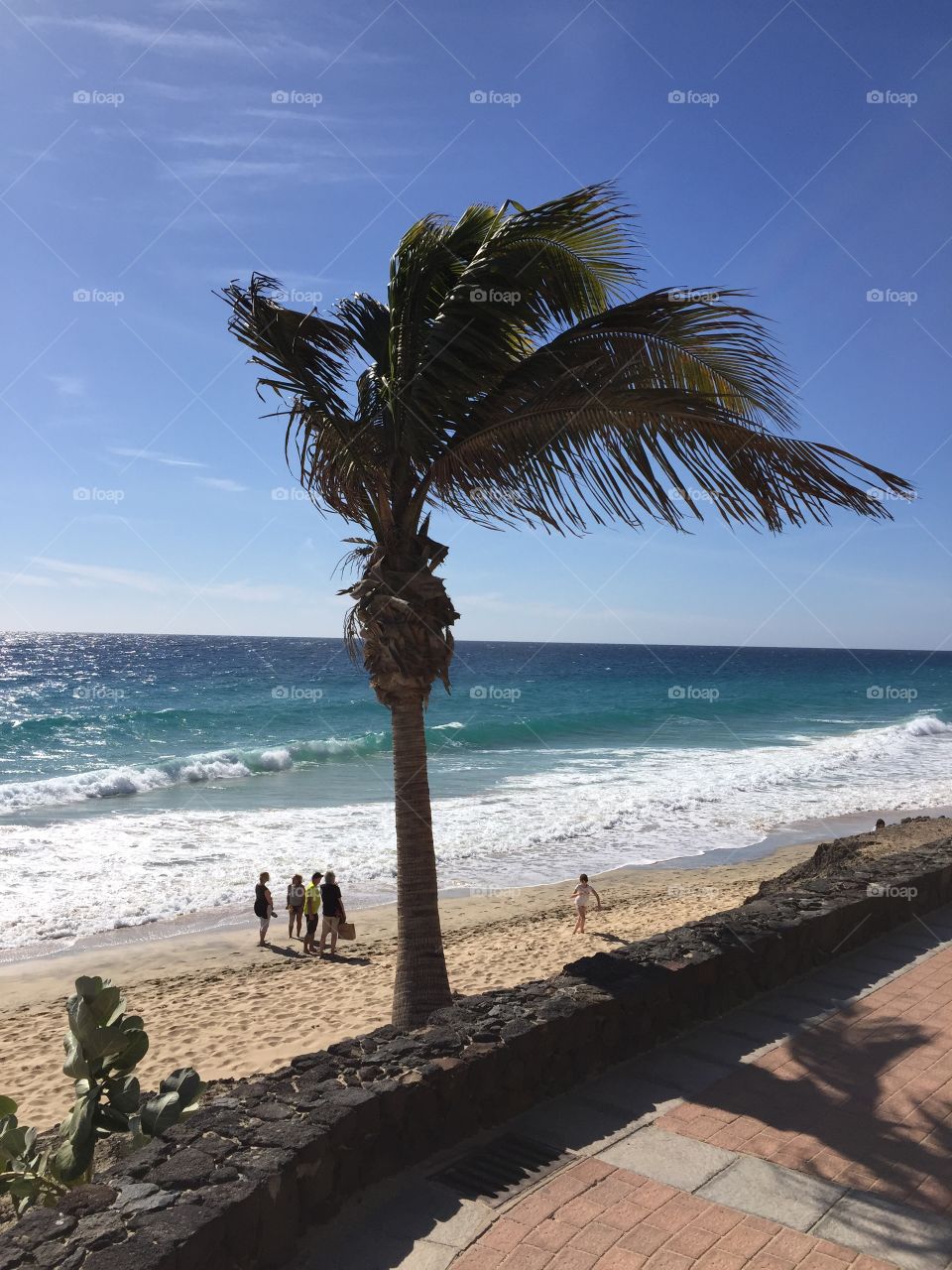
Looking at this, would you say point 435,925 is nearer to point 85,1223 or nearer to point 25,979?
point 85,1223

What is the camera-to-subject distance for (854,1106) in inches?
205

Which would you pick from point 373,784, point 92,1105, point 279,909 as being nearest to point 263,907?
point 279,909

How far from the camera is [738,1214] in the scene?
4.12 m

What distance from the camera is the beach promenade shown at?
389cm

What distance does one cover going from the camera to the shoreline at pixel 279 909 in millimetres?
14477

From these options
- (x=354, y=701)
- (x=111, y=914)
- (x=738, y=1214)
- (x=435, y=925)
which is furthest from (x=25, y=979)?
(x=354, y=701)

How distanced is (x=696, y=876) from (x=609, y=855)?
2709 mm

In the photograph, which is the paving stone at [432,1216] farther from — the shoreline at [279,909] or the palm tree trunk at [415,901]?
the shoreline at [279,909]

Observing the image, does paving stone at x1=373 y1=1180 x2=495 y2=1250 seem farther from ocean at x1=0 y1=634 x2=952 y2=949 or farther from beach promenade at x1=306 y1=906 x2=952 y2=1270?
ocean at x1=0 y1=634 x2=952 y2=949

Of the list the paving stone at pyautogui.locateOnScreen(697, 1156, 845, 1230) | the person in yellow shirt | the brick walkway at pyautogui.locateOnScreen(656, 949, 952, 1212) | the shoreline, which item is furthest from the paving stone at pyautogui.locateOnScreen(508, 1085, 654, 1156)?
the shoreline

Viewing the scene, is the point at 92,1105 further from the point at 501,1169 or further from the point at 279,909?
the point at 279,909

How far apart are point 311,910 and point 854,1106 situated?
1045cm

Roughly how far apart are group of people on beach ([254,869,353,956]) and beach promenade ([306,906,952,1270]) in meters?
8.67

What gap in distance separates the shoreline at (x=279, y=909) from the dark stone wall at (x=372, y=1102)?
28.2 feet
